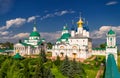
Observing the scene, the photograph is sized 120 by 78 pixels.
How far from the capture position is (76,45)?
55.1 meters

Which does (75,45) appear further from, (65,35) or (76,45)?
(65,35)

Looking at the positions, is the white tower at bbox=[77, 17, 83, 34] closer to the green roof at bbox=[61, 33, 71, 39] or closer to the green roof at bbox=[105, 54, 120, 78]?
the green roof at bbox=[61, 33, 71, 39]

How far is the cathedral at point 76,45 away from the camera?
54.8 m

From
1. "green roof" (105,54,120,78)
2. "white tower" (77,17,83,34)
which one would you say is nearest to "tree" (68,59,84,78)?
"green roof" (105,54,120,78)

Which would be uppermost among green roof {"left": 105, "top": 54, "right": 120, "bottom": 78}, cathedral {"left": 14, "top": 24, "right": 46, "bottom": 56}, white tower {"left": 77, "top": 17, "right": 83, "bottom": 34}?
white tower {"left": 77, "top": 17, "right": 83, "bottom": 34}

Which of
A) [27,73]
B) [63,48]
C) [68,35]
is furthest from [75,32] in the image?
[27,73]

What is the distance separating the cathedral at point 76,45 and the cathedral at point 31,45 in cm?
857

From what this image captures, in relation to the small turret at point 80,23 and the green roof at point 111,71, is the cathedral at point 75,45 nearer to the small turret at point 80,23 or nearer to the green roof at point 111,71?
the small turret at point 80,23

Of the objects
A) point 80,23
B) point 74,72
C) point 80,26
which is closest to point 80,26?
point 80,26

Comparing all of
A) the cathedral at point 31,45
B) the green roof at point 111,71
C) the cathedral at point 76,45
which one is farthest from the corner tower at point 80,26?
the green roof at point 111,71

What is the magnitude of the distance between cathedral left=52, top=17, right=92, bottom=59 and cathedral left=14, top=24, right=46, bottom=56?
8.57 meters

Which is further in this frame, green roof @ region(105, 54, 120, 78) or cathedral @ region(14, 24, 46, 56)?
cathedral @ region(14, 24, 46, 56)

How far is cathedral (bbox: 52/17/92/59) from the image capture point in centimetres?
5481

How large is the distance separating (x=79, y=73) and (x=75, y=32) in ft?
100
